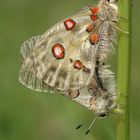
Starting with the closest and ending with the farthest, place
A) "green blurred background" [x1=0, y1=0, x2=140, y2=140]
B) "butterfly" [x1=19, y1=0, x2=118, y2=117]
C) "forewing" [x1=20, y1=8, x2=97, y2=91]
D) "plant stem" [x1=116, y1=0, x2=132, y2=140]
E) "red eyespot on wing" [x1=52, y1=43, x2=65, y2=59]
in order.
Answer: "plant stem" [x1=116, y1=0, x2=132, y2=140], "butterfly" [x1=19, y1=0, x2=118, y2=117], "forewing" [x1=20, y1=8, x2=97, y2=91], "red eyespot on wing" [x1=52, y1=43, x2=65, y2=59], "green blurred background" [x1=0, y1=0, x2=140, y2=140]

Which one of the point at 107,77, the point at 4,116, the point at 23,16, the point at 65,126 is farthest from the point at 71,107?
the point at 23,16

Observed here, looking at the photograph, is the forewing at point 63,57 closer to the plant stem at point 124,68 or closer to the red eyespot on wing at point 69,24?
the red eyespot on wing at point 69,24

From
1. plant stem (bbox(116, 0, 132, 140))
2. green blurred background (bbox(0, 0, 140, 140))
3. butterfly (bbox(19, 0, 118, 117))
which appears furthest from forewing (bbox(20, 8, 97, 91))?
green blurred background (bbox(0, 0, 140, 140))

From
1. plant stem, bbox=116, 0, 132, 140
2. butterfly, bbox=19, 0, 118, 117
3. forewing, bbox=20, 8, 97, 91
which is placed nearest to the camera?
plant stem, bbox=116, 0, 132, 140

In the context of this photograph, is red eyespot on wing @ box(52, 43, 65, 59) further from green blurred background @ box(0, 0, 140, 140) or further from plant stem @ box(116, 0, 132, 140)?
green blurred background @ box(0, 0, 140, 140)

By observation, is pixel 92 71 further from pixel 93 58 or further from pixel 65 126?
pixel 65 126

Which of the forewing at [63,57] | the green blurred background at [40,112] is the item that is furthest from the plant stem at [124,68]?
the green blurred background at [40,112]

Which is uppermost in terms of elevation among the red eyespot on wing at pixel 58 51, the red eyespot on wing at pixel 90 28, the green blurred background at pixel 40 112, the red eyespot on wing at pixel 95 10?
the red eyespot on wing at pixel 95 10
